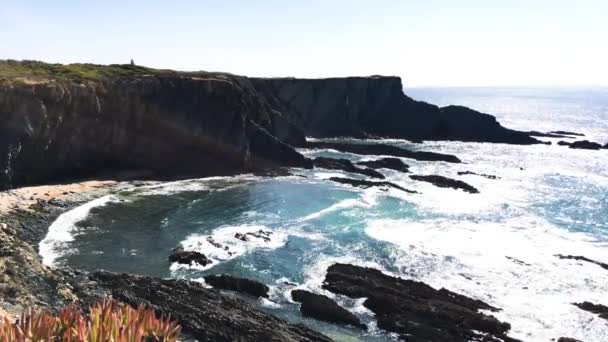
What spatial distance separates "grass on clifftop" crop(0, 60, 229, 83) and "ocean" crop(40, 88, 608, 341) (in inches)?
590

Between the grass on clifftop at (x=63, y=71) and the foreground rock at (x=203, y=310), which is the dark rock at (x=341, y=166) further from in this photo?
the foreground rock at (x=203, y=310)

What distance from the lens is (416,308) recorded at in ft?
96.3

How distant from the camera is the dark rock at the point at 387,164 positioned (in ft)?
261

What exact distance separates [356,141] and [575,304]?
249ft

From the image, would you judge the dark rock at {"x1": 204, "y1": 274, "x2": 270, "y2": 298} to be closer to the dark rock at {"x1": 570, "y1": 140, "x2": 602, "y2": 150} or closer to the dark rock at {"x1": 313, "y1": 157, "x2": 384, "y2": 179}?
the dark rock at {"x1": 313, "y1": 157, "x2": 384, "y2": 179}

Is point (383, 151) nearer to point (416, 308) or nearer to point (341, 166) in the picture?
point (341, 166)

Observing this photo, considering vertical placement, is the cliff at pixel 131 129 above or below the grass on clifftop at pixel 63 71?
below

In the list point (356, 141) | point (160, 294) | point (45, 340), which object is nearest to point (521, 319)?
point (160, 294)

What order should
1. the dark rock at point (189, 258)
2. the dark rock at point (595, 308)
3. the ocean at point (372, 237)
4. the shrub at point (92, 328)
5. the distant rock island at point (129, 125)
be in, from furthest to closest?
the distant rock island at point (129, 125), the dark rock at point (189, 258), the ocean at point (372, 237), the dark rock at point (595, 308), the shrub at point (92, 328)

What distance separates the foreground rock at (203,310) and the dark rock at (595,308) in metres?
17.3

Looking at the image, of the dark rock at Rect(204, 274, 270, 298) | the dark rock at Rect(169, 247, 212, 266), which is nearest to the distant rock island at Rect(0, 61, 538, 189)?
the dark rock at Rect(169, 247, 212, 266)

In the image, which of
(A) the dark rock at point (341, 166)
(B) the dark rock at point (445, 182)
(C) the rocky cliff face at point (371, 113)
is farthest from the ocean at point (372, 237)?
(C) the rocky cliff face at point (371, 113)

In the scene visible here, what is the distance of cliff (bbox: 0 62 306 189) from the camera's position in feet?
167

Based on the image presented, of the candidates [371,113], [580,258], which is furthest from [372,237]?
[371,113]
